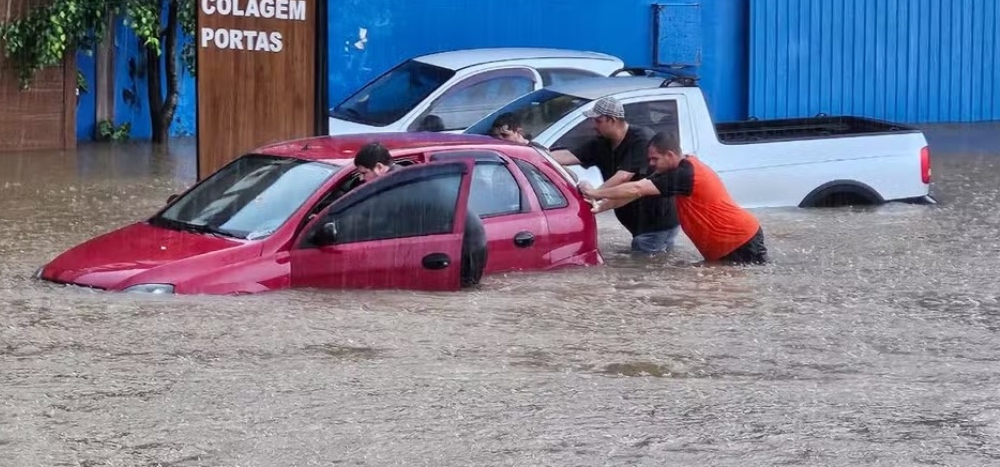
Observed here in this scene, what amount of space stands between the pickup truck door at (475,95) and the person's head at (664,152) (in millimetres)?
3355

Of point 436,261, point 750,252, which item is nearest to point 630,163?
point 750,252

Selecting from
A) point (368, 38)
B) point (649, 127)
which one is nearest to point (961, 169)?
point (649, 127)

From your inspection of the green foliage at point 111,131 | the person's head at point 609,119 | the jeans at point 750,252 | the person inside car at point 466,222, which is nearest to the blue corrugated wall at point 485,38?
the green foliage at point 111,131

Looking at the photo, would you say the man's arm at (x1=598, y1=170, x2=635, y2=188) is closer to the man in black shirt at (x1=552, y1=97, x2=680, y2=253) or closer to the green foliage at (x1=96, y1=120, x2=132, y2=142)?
the man in black shirt at (x1=552, y1=97, x2=680, y2=253)

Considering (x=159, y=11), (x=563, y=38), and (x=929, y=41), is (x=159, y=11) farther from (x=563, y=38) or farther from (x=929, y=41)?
(x=929, y=41)

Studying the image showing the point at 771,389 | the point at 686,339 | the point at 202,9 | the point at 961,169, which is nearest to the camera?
the point at 771,389

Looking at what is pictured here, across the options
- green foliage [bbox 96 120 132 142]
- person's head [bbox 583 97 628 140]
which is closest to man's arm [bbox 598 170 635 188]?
person's head [bbox 583 97 628 140]

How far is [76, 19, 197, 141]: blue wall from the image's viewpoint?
18891 millimetres

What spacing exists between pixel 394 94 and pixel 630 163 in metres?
3.99

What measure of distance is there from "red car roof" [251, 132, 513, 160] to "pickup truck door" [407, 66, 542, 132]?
335cm

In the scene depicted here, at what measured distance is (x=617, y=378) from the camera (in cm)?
783

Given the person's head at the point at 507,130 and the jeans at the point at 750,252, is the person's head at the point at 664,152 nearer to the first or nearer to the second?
the jeans at the point at 750,252

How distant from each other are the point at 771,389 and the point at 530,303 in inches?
86.5

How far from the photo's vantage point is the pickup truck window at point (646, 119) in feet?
41.1
